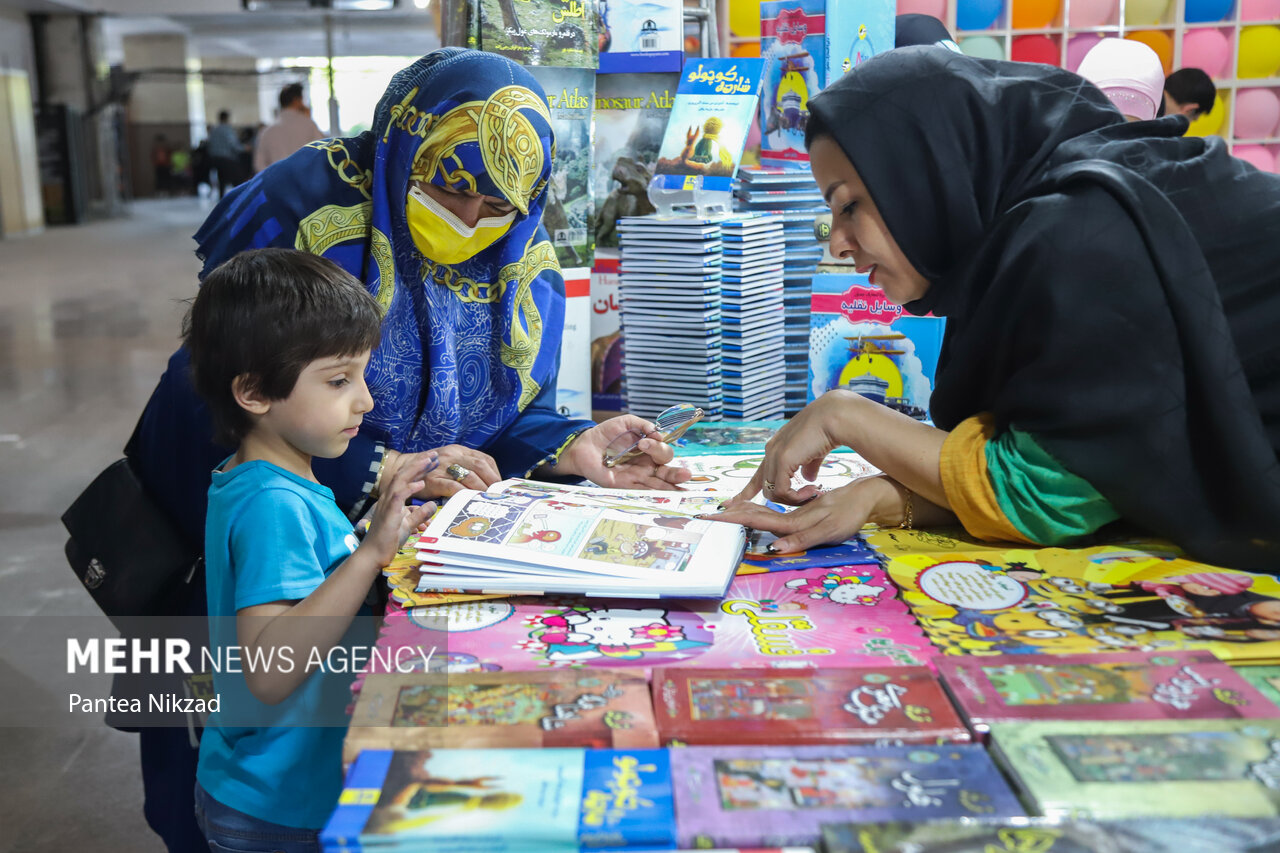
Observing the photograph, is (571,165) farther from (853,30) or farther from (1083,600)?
(1083,600)

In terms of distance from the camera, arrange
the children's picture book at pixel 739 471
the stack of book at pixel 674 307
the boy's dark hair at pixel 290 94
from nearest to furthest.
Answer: the children's picture book at pixel 739 471, the stack of book at pixel 674 307, the boy's dark hair at pixel 290 94

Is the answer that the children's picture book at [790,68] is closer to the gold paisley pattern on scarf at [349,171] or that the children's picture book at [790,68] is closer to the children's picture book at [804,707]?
the gold paisley pattern on scarf at [349,171]

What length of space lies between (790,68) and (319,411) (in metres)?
1.72

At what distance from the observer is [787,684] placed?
3.32ft

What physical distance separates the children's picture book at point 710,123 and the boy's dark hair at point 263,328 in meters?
1.33

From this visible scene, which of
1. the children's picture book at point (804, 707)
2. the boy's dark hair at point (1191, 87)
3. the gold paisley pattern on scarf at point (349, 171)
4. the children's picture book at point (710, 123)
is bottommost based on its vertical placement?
the children's picture book at point (804, 707)

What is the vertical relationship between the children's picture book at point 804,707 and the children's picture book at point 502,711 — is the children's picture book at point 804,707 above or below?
above

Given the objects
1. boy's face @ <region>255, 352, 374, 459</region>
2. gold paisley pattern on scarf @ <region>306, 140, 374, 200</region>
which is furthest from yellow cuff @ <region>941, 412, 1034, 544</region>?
gold paisley pattern on scarf @ <region>306, 140, 374, 200</region>

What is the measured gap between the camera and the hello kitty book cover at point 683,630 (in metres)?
1.10

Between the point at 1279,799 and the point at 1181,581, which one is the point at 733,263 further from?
the point at 1279,799

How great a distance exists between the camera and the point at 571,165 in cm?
273

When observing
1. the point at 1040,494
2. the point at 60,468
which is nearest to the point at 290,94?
the point at 60,468

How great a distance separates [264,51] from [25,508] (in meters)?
24.0

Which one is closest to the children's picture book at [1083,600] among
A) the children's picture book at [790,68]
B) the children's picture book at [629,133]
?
the children's picture book at [790,68]
